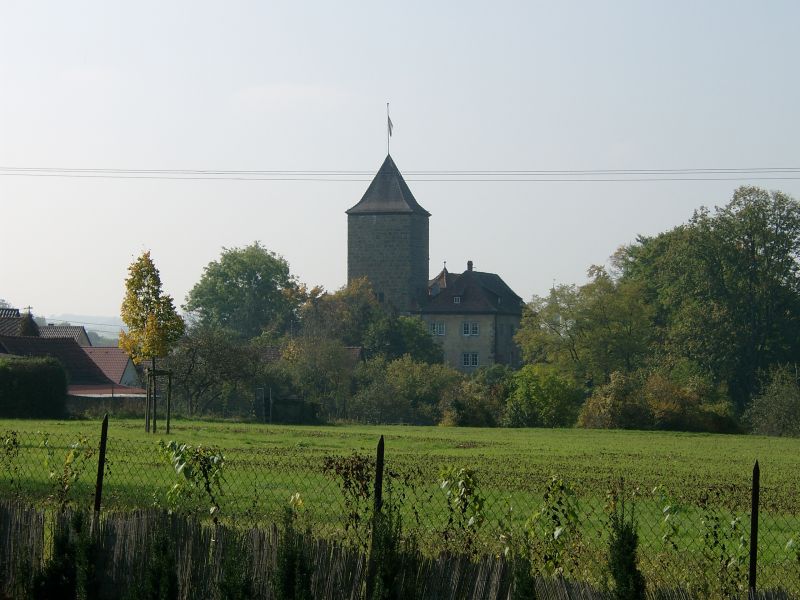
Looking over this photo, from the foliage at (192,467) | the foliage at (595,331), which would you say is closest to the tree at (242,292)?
the foliage at (595,331)

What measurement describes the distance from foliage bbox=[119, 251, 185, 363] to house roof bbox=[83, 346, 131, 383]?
3027 cm

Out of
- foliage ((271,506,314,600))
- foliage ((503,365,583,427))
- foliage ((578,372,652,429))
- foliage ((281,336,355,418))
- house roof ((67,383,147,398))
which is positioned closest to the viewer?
foliage ((271,506,314,600))

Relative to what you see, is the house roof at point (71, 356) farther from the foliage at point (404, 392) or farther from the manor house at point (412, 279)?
the manor house at point (412, 279)

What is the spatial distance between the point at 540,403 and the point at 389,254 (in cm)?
5068

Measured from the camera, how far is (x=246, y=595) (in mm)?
9547

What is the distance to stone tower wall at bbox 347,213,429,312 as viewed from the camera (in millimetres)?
105375

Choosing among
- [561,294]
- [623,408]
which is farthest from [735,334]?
[623,408]

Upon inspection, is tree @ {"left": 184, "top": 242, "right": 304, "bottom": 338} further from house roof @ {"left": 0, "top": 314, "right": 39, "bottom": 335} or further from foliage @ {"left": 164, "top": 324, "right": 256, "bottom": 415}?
foliage @ {"left": 164, "top": 324, "right": 256, "bottom": 415}

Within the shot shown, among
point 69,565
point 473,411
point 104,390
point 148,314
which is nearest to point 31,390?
point 148,314

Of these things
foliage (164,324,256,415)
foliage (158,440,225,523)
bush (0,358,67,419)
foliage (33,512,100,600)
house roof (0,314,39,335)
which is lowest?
foliage (33,512,100,600)

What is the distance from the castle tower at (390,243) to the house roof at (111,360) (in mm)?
36841

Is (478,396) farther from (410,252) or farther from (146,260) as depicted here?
(410,252)

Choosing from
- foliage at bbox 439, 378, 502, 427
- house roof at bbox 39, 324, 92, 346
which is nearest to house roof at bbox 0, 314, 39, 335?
house roof at bbox 39, 324, 92, 346

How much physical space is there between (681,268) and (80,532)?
225 feet
